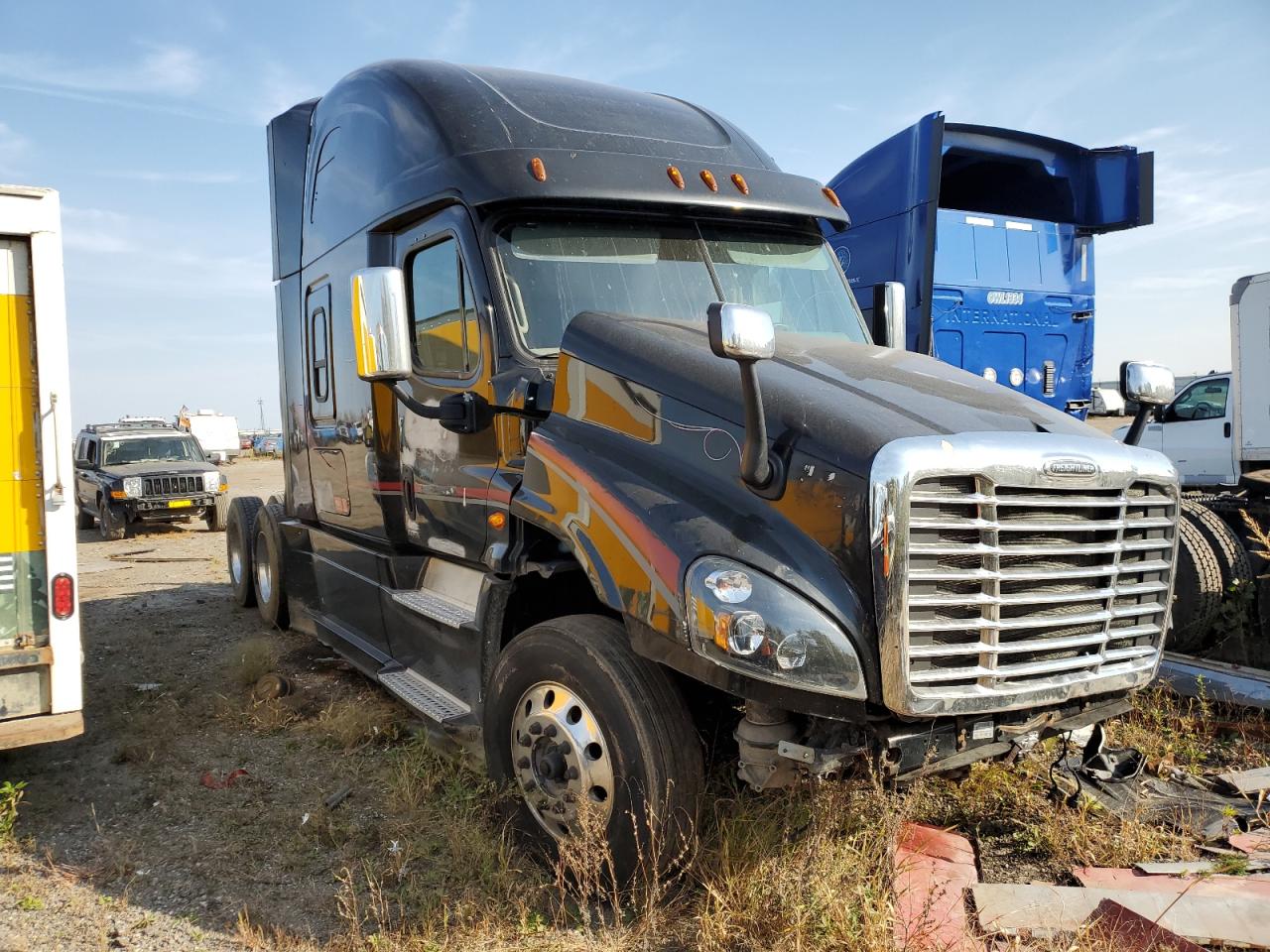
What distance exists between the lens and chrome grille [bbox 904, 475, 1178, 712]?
307 cm

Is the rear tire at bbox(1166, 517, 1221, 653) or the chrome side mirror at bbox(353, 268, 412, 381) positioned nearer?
the chrome side mirror at bbox(353, 268, 412, 381)

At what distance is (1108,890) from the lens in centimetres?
352

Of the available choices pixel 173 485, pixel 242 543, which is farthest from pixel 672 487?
pixel 173 485

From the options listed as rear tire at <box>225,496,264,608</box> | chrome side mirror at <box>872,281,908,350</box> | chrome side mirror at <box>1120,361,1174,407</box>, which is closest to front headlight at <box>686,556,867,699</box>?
chrome side mirror at <box>1120,361,1174,407</box>

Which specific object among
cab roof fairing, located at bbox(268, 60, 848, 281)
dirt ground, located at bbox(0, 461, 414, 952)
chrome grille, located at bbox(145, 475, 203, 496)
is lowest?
dirt ground, located at bbox(0, 461, 414, 952)

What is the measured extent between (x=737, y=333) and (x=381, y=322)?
1.89 metres

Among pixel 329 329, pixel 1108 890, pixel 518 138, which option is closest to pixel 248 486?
pixel 329 329

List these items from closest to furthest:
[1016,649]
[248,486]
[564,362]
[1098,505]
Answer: [1016,649], [1098,505], [564,362], [248,486]

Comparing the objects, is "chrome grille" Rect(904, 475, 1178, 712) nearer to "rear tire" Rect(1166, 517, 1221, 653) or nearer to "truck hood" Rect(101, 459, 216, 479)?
"rear tire" Rect(1166, 517, 1221, 653)

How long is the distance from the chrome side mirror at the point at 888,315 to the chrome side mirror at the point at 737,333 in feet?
7.59

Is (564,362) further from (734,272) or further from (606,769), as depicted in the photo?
(606,769)

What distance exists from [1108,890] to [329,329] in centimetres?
538

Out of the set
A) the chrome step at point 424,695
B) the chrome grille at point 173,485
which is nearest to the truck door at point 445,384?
the chrome step at point 424,695

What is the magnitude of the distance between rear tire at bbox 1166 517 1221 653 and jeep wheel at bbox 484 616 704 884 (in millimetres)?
4545
